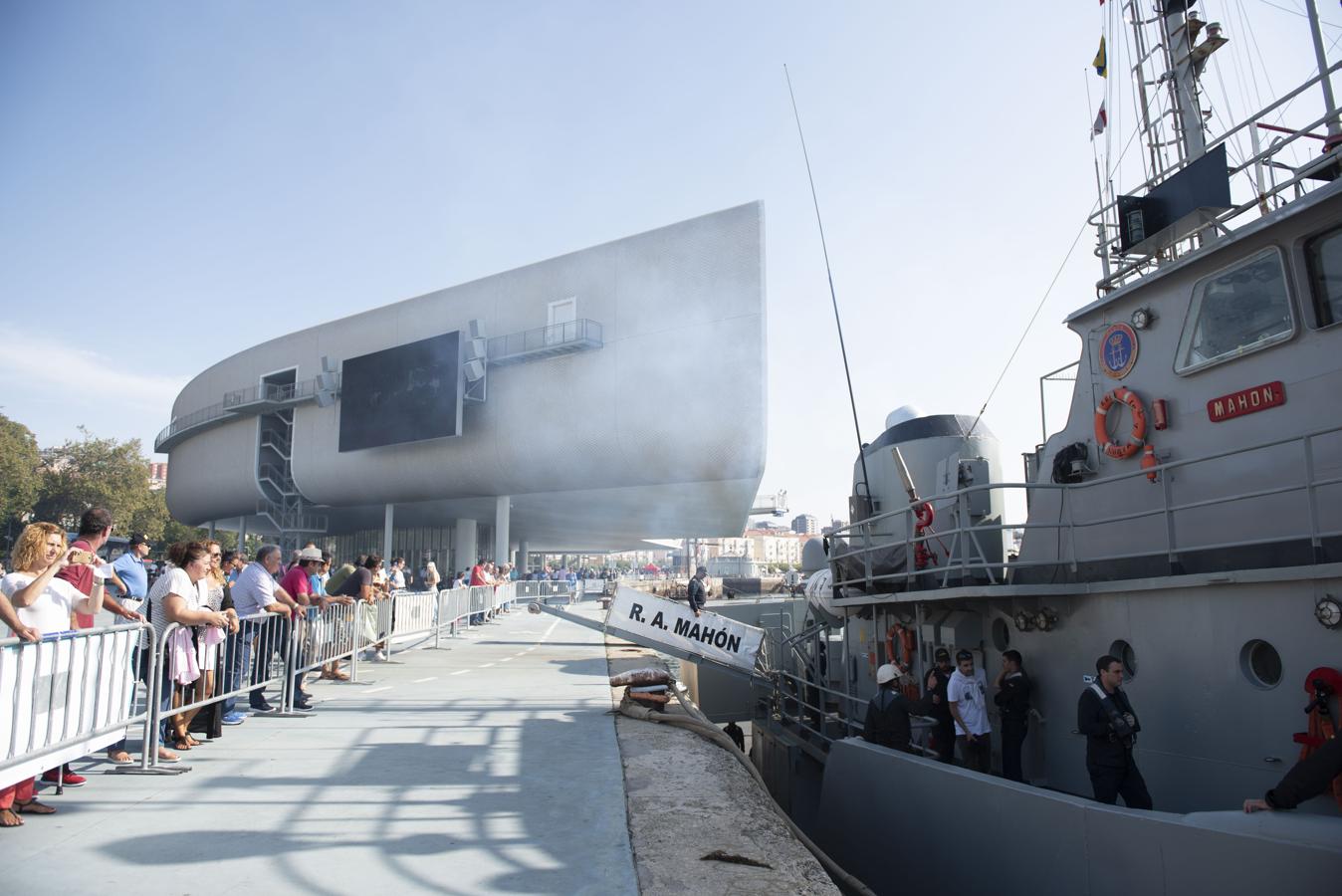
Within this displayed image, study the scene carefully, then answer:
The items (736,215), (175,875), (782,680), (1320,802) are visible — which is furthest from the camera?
(736,215)

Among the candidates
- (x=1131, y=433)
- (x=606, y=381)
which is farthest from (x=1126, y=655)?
(x=606, y=381)

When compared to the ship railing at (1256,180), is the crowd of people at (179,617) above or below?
below

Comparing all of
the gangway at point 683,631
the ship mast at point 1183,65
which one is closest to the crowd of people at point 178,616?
the gangway at point 683,631

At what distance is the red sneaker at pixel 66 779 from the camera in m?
5.20

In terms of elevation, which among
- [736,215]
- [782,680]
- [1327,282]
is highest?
[736,215]

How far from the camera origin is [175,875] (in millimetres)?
3783

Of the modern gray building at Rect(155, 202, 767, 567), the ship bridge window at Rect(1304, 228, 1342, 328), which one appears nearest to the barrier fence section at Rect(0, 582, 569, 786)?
the ship bridge window at Rect(1304, 228, 1342, 328)

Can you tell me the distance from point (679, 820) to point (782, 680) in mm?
7974

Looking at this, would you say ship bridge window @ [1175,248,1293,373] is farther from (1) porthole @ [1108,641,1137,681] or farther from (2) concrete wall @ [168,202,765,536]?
(2) concrete wall @ [168,202,765,536]

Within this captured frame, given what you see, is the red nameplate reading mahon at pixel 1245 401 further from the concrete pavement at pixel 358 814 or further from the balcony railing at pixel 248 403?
the balcony railing at pixel 248 403

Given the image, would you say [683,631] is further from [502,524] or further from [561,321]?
[502,524]

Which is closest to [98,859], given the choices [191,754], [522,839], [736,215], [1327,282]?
[522,839]

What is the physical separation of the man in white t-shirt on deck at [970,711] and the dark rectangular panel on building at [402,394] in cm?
3137

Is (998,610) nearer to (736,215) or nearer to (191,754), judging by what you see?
(191,754)
